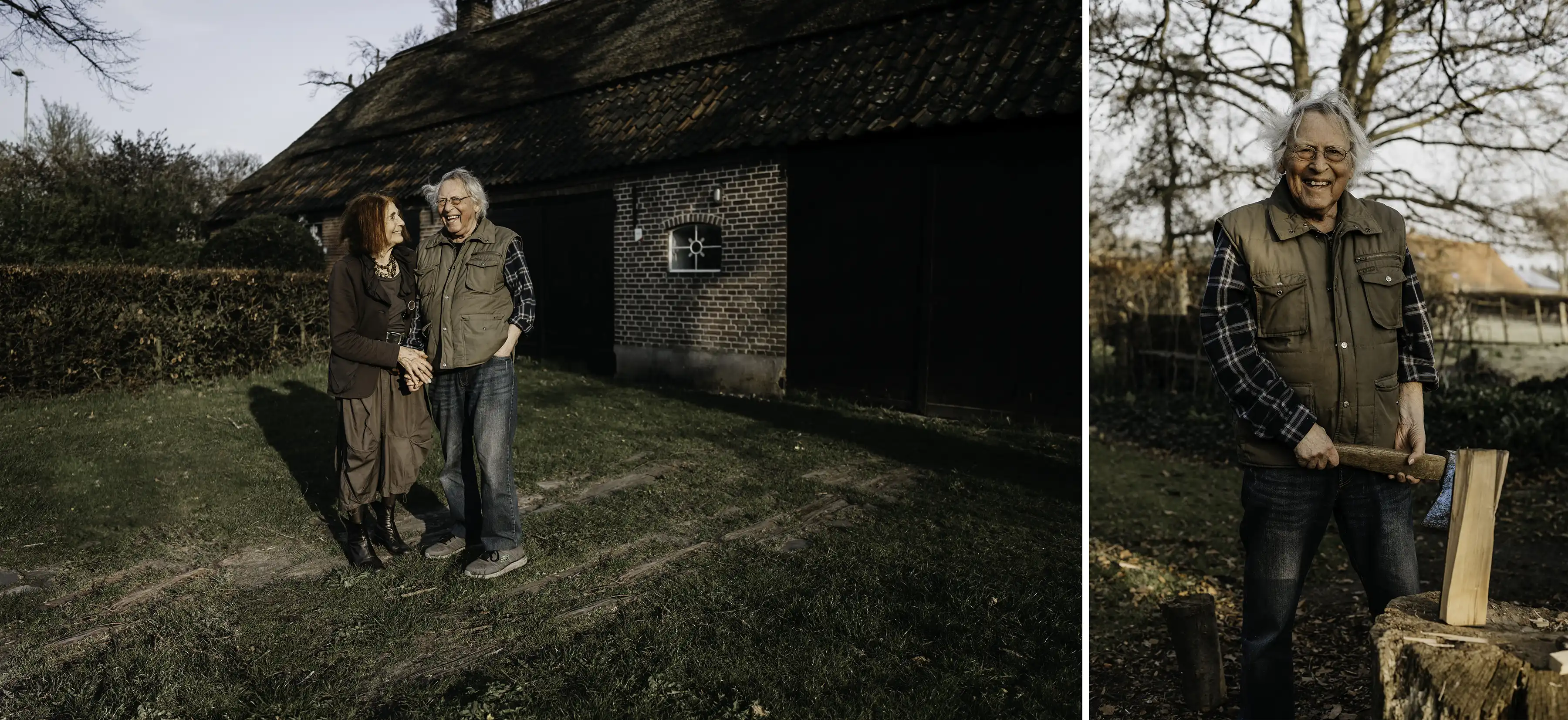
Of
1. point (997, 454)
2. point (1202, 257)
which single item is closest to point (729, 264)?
point (997, 454)

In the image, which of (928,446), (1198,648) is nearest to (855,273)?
(928,446)

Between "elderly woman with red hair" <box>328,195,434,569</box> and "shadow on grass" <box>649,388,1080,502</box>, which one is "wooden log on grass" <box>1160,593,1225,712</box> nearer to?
"shadow on grass" <box>649,388,1080,502</box>

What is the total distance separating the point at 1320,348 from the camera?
2.71 metres

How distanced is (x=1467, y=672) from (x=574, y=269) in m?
10.6

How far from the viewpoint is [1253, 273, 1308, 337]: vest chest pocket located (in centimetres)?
271

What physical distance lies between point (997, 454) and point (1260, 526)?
13.6 feet

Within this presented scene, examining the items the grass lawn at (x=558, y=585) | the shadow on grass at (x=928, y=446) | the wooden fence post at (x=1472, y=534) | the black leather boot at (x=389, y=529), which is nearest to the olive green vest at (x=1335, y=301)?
the wooden fence post at (x=1472, y=534)

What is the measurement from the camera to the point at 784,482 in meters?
5.93

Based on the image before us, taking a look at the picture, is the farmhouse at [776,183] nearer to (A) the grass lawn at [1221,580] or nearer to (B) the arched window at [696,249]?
(B) the arched window at [696,249]

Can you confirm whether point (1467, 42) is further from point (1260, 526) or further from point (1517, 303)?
point (1260, 526)

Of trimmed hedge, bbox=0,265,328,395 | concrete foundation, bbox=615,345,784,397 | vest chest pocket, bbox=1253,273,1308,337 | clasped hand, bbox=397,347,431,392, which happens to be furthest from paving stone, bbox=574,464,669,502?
trimmed hedge, bbox=0,265,328,395

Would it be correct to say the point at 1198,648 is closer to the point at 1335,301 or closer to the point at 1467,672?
the point at 1467,672

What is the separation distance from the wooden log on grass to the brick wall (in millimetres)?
6383

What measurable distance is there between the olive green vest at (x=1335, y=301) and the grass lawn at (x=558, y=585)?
1272mm
